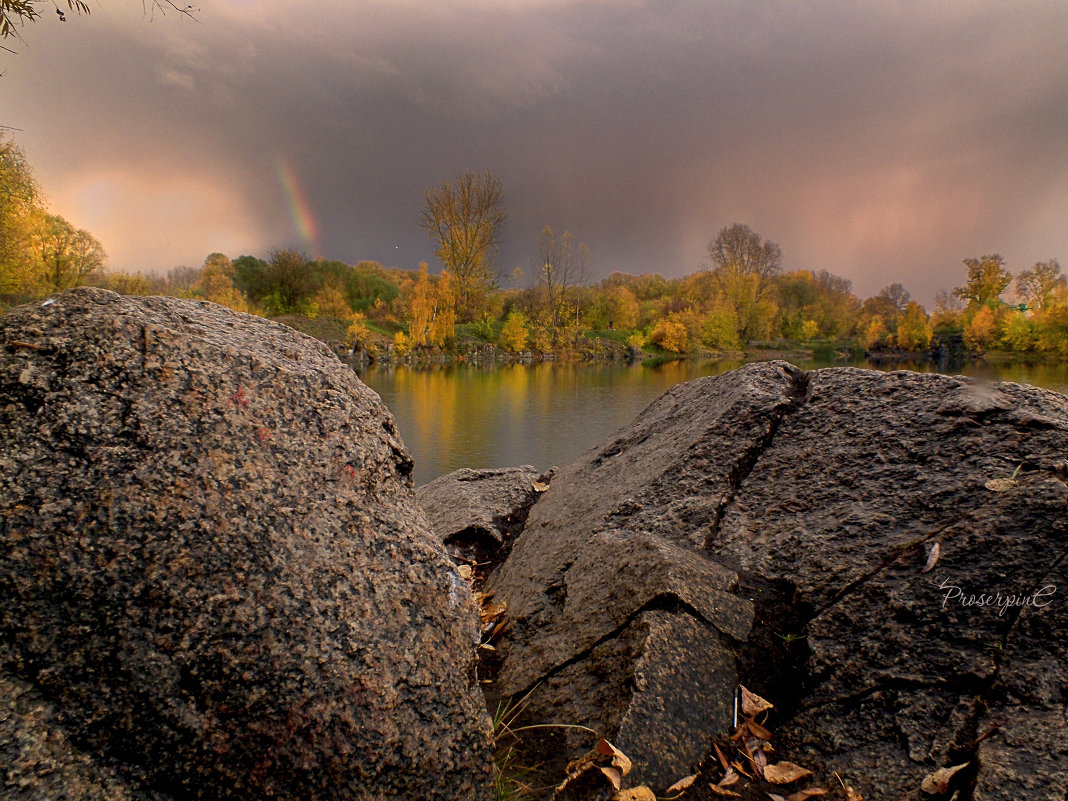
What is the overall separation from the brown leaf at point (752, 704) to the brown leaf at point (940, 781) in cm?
54

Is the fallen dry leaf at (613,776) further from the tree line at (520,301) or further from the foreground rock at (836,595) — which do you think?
the tree line at (520,301)

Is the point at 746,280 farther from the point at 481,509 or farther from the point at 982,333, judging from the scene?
the point at 481,509

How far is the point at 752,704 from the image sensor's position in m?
2.18

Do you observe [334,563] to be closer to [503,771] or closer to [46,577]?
[46,577]

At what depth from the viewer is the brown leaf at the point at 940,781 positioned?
5.64 feet

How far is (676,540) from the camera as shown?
2.85 meters

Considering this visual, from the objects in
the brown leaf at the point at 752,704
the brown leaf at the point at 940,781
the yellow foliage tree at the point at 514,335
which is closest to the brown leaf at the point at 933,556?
the brown leaf at the point at 940,781

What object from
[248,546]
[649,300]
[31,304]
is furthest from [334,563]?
[649,300]

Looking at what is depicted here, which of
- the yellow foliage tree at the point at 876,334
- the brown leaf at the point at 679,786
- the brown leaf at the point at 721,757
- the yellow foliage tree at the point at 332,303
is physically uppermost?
the yellow foliage tree at the point at 332,303

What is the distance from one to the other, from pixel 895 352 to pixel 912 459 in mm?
44832

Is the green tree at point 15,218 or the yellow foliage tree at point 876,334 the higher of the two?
the green tree at point 15,218

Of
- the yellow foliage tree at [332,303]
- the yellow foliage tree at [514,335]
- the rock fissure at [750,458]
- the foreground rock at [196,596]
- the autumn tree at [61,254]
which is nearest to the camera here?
the foreground rock at [196,596]

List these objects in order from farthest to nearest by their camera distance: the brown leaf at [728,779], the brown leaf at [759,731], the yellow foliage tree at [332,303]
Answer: the yellow foliage tree at [332,303] < the brown leaf at [759,731] < the brown leaf at [728,779]

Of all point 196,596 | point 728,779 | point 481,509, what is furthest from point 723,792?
point 481,509
